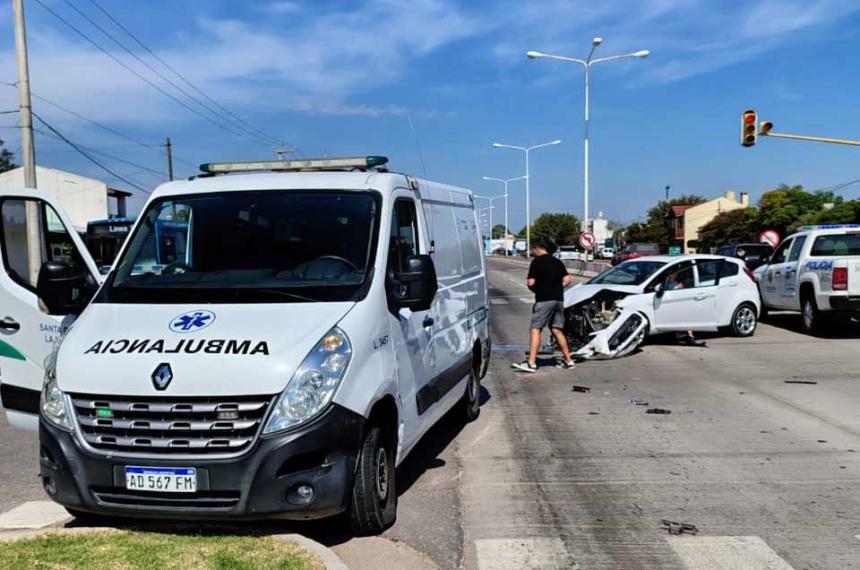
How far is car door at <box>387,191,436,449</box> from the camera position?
5057mm

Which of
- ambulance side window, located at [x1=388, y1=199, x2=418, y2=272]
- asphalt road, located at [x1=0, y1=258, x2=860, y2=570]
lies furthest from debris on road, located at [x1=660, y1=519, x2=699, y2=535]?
ambulance side window, located at [x1=388, y1=199, x2=418, y2=272]

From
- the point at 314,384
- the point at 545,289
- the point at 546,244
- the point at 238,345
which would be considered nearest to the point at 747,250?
the point at 546,244

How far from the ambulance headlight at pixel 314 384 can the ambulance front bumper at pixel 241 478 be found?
0.21 ft

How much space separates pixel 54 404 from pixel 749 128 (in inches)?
926

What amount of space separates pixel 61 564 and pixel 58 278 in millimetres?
→ 2246

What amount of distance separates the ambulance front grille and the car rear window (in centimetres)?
1364

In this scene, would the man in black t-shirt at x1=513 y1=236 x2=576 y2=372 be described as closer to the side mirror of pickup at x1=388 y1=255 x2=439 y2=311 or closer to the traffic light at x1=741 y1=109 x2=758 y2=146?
the side mirror of pickup at x1=388 y1=255 x2=439 y2=311

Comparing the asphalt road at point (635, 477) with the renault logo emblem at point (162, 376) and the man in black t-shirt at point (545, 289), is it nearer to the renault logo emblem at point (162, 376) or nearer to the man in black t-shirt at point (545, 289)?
the man in black t-shirt at point (545, 289)

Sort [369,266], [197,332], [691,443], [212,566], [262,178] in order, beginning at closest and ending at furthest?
[212,566], [197,332], [369,266], [262,178], [691,443]

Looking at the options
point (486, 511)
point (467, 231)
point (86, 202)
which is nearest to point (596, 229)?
point (86, 202)

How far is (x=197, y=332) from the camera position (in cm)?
431

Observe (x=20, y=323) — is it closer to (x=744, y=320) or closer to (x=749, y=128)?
(x=744, y=320)

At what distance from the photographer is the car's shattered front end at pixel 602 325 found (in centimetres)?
1221

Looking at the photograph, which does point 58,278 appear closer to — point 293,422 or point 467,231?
point 293,422
